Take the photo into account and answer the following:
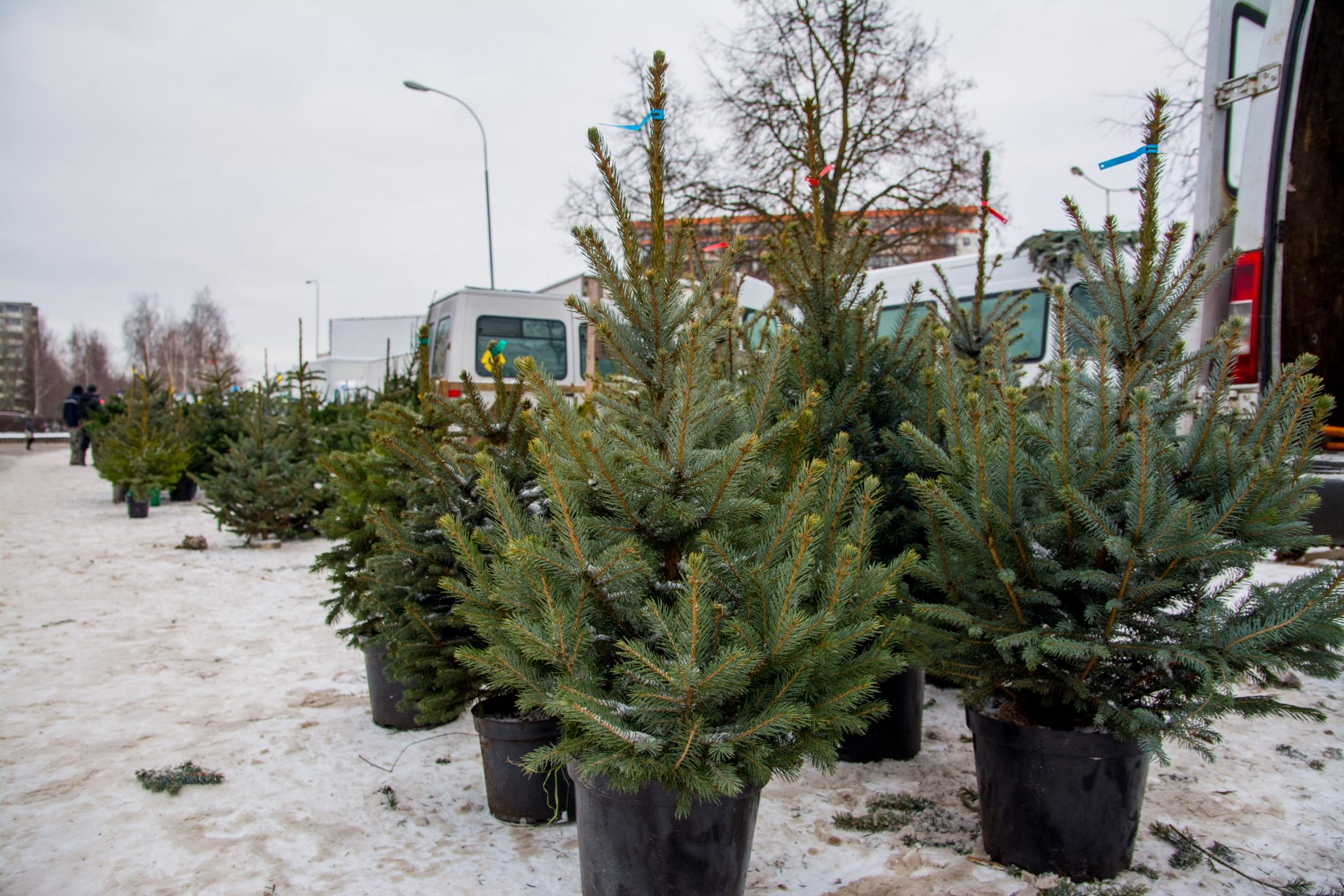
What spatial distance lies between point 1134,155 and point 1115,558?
4.28 feet

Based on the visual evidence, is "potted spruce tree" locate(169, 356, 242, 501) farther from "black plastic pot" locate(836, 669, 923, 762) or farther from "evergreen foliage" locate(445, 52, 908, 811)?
"evergreen foliage" locate(445, 52, 908, 811)

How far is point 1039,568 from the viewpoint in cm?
244

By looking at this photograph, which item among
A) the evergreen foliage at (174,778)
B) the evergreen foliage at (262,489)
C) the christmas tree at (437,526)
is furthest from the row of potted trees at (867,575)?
the evergreen foliage at (262,489)

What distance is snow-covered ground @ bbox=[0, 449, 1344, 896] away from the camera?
2533 millimetres

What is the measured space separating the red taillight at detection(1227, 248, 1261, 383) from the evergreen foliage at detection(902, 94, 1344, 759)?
1.40 m

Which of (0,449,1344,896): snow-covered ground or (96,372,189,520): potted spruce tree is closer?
(0,449,1344,896): snow-covered ground

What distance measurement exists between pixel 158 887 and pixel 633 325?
2.23m

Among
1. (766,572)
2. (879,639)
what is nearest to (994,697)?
(879,639)

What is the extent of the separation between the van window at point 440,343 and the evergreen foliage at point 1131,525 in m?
11.9

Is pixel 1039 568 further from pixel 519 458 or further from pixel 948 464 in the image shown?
pixel 519 458

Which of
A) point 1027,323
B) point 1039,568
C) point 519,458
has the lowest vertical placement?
point 1039,568

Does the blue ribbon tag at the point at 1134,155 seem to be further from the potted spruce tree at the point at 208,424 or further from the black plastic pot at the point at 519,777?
the potted spruce tree at the point at 208,424

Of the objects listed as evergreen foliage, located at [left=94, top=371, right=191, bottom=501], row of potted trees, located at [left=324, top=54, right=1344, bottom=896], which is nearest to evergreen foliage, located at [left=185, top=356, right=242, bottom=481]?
evergreen foliage, located at [left=94, top=371, right=191, bottom=501]

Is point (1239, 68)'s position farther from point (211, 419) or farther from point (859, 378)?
point (211, 419)
